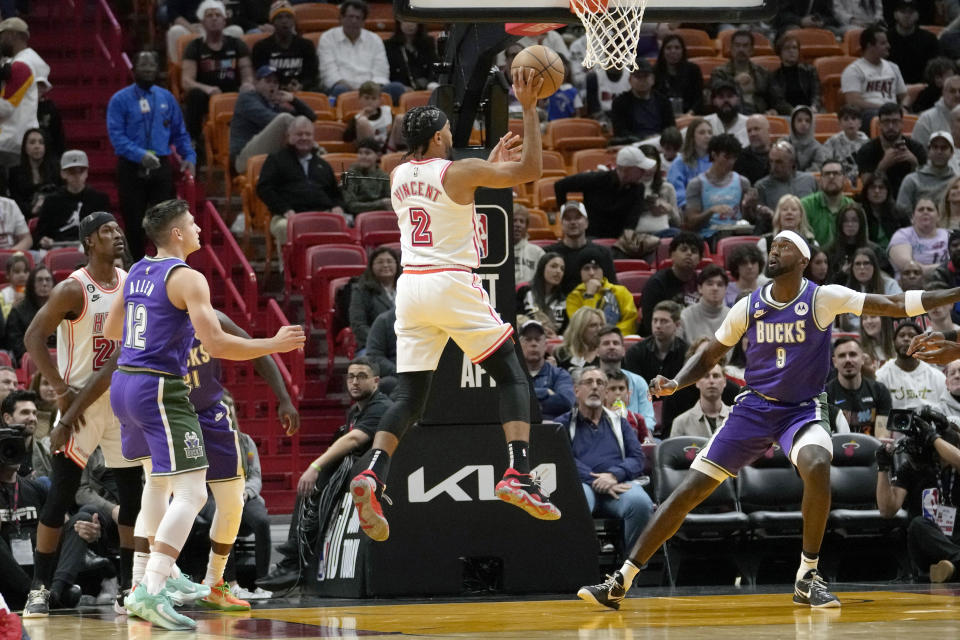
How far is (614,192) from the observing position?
14.6 meters

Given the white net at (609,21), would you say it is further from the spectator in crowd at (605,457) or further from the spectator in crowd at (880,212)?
the spectator in crowd at (880,212)

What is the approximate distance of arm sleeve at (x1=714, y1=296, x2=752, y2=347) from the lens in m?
8.57

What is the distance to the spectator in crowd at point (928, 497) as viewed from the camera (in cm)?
1008

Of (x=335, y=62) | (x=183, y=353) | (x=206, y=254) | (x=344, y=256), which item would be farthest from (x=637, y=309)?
(x=183, y=353)

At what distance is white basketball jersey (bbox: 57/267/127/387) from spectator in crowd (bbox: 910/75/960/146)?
10729 mm

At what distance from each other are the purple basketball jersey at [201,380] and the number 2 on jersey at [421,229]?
65.4 inches

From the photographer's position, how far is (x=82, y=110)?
17.0 meters

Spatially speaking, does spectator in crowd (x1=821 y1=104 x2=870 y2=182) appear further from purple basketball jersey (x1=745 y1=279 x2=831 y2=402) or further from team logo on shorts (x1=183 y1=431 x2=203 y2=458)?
team logo on shorts (x1=183 y1=431 x2=203 y2=458)

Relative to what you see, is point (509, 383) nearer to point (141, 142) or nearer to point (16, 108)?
point (141, 142)

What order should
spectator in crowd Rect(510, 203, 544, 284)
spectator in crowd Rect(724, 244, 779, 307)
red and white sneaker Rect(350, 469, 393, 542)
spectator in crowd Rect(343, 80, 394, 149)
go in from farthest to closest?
spectator in crowd Rect(343, 80, 394, 149) < spectator in crowd Rect(510, 203, 544, 284) < spectator in crowd Rect(724, 244, 779, 307) < red and white sneaker Rect(350, 469, 393, 542)

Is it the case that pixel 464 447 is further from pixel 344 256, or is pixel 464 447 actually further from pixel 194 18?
pixel 194 18

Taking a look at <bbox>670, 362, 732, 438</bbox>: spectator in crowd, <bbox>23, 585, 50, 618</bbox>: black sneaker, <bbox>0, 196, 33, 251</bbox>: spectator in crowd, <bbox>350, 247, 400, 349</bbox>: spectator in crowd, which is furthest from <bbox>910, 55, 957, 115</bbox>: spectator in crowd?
<bbox>23, 585, 50, 618</bbox>: black sneaker

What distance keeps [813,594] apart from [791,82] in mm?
11106

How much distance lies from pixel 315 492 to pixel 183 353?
2.81 metres
